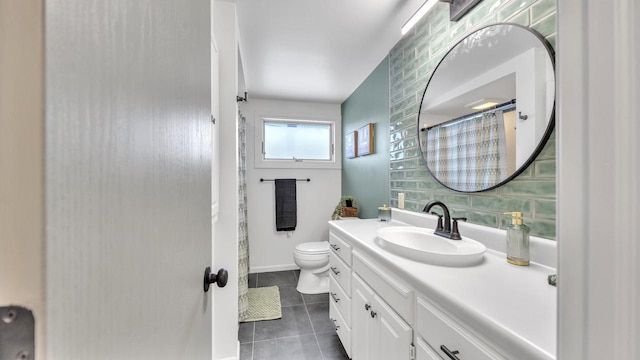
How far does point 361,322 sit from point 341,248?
0.43m

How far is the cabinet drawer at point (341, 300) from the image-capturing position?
1.47 meters

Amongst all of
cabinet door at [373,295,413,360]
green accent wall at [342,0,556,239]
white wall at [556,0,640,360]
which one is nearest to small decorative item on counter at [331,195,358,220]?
green accent wall at [342,0,556,239]

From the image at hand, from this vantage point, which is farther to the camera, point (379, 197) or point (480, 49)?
point (379, 197)

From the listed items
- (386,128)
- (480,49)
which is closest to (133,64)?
(480,49)

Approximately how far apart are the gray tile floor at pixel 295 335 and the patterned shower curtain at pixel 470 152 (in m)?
1.35

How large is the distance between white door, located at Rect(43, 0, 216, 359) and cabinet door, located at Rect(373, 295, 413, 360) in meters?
0.71

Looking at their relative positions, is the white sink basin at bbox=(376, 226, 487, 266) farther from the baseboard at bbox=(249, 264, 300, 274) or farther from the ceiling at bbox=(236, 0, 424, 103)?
the baseboard at bbox=(249, 264, 300, 274)

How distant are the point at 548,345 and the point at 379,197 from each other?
174cm

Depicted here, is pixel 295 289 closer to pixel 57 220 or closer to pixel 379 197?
pixel 379 197

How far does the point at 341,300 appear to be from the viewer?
1578mm

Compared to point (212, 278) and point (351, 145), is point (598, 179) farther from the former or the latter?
point (351, 145)

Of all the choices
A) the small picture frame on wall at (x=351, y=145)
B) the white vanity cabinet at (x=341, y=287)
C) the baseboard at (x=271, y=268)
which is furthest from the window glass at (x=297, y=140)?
the white vanity cabinet at (x=341, y=287)

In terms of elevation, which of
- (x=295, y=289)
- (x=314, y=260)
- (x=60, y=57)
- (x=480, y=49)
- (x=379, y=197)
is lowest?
(x=295, y=289)

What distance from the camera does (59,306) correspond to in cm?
22
